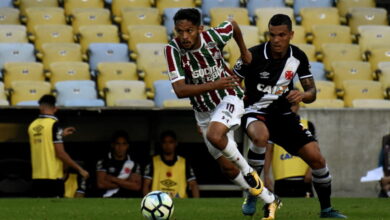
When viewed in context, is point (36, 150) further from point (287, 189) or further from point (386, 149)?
point (386, 149)

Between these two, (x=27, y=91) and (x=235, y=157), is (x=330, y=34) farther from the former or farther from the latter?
(x=235, y=157)

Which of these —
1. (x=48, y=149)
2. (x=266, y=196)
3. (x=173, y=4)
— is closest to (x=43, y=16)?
(x=173, y=4)

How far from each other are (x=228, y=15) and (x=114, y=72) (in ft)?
8.92

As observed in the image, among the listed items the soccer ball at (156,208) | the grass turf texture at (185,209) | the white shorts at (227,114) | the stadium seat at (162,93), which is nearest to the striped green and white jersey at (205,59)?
the white shorts at (227,114)

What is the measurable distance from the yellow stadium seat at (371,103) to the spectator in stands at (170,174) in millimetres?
2790

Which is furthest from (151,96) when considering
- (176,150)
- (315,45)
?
(315,45)

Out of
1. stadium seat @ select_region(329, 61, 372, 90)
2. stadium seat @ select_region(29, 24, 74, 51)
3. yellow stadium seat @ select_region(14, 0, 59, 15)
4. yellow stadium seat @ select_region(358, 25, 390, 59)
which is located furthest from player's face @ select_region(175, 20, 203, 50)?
yellow stadium seat @ select_region(14, 0, 59, 15)

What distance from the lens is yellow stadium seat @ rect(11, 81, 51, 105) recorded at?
51.2 feet

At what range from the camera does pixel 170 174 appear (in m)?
15.3

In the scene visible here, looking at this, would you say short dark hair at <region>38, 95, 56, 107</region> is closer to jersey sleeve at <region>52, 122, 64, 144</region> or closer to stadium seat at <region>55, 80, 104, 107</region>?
jersey sleeve at <region>52, 122, 64, 144</region>

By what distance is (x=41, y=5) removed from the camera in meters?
18.8

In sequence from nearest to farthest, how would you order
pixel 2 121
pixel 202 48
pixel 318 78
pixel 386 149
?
pixel 202 48 < pixel 386 149 < pixel 2 121 < pixel 318 78

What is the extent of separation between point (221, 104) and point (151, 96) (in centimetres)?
620

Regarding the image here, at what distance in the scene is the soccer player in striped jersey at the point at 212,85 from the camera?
30.9ft
